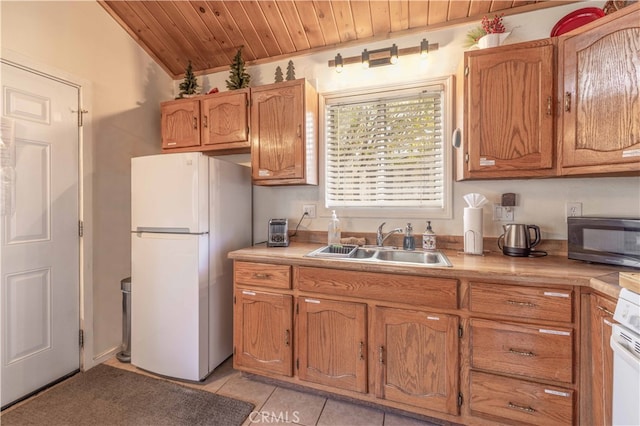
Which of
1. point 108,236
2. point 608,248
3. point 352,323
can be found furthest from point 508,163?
point 108,236

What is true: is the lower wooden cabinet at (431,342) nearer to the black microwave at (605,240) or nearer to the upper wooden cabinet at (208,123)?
the black microwave at (605,240)

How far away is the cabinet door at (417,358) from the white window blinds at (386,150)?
3.08 ft

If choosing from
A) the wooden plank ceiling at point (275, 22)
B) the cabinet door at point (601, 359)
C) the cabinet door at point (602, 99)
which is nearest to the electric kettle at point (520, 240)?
the cabinet door at point (602, 99)

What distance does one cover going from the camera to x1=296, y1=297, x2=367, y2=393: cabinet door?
157 cm

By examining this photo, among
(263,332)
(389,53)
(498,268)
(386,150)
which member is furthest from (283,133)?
(498,268)

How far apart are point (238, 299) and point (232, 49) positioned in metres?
2.14

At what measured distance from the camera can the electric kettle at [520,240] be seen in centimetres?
169

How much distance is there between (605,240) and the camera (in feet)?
4.66

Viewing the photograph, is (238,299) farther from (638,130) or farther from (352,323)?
(638,130)

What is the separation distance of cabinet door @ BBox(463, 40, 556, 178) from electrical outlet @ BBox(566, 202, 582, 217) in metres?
0.38

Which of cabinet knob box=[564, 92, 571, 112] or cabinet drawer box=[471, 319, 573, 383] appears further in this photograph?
cabinet knob box=[564, 92, 571, 112]

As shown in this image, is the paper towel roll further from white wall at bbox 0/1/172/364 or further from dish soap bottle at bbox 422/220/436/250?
white wall at bbox 0/1/172/364

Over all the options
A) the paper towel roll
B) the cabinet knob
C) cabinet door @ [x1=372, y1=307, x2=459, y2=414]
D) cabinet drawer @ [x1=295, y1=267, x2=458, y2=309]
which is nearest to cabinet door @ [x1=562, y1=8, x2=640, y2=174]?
the cabinet knob

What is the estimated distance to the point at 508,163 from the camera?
1.63 m
